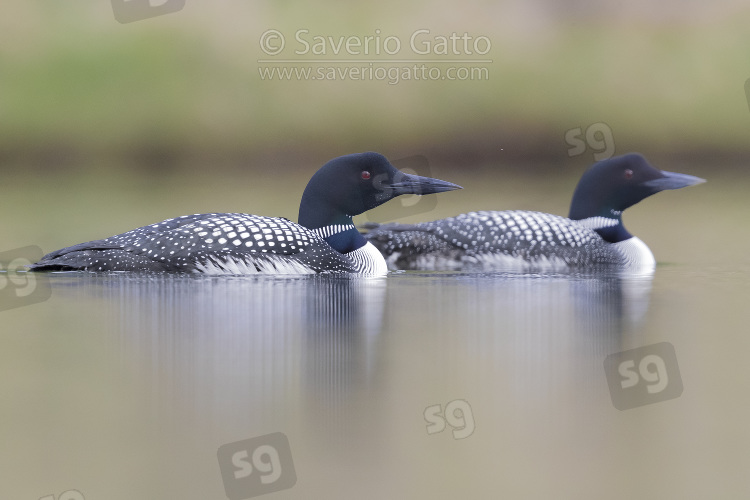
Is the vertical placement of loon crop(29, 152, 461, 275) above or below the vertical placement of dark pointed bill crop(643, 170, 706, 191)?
below

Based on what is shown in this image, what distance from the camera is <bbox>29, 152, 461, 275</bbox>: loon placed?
18.0 ft

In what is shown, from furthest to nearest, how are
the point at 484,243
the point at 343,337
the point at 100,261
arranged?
1. the point at 484,243
2. the point at 100,261
3. the point at 343,337

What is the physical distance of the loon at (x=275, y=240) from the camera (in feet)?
18.0

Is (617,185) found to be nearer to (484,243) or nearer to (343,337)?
(484,243)

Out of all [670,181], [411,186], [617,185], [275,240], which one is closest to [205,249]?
[275,240]

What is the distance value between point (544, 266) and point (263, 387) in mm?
3174

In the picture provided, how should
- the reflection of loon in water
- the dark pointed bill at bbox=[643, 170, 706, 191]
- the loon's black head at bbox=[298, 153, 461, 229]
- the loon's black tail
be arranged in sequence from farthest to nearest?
the dark pointed bill at bbox=[643, 170, 706, 191], the loon's black head at bbox=[298, 153, 461, 229], the loon's black tail, the reflection of loon in water

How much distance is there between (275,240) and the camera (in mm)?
5609

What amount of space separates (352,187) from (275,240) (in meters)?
0.59

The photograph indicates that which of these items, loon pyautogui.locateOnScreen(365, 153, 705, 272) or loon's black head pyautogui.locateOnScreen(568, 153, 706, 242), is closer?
loon pyautogui.locateOnScreen(365, 153, 705, 272)

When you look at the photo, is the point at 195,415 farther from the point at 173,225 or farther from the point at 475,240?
the point at 475,240

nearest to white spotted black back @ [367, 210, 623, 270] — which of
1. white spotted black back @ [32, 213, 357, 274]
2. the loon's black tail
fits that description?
white spotted black back @ [32, 213, 357, 274]

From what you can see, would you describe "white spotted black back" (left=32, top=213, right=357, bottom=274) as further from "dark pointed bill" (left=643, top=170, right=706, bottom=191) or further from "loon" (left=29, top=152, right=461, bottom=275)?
"dark pointed bill" (left=643, top=170, right=706, bottom=191)

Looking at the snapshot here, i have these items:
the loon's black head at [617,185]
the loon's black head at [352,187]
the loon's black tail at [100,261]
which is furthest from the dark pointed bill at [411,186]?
the loon's black head at [617,185]
